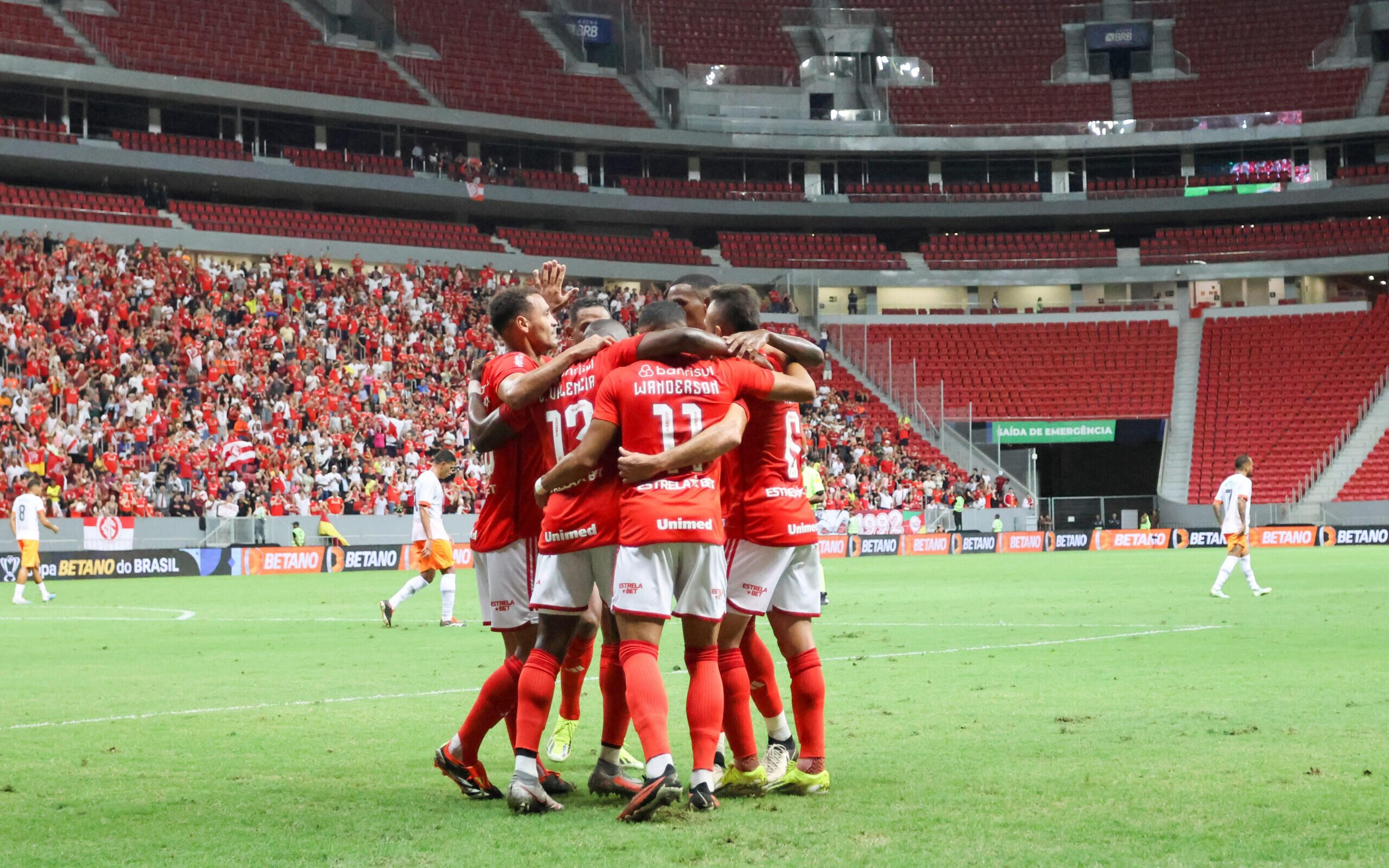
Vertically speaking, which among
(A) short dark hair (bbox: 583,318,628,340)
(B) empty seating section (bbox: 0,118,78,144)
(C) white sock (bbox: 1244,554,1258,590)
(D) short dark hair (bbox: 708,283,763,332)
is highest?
(B) empty seating section (bbox: 0,118,78,144)

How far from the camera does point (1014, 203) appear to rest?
2569 inches

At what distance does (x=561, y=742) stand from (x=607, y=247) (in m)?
52.7

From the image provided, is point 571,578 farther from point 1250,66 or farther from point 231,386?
point 1250,66

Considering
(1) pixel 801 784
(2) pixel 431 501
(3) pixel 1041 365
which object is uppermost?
(3) pixel 1041 365

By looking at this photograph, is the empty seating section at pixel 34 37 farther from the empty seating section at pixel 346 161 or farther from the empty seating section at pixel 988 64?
the empty seating section at pixel 988 64

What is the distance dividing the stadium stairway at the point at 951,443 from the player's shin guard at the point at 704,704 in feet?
149

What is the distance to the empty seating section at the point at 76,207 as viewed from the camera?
46.2m

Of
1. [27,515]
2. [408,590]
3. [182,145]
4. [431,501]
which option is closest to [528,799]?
[431,501]

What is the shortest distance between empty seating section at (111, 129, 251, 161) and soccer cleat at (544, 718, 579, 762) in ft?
154

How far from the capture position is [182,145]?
5203 centimetres

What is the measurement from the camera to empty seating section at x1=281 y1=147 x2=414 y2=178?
54688 millimetres

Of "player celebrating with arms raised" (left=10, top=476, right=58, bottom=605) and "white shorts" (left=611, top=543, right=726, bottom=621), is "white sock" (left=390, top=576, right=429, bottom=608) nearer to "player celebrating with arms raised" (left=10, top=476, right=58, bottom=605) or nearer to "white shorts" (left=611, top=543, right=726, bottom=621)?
"player celebrating with arms raised" (left=10, top=476, right=58, bottom=605)

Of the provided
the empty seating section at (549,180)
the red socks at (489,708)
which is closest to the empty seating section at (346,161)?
the empty seating section at (549,180)

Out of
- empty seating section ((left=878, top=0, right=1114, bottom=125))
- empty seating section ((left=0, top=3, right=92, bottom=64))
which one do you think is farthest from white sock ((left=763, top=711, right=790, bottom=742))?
empty seating section ((left=878, top=0, right=1114, bottom=125))
